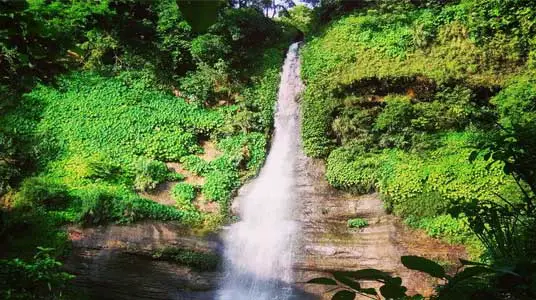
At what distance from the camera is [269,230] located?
10508 millimetres

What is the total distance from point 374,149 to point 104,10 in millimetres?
9535

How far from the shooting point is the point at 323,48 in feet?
48.7

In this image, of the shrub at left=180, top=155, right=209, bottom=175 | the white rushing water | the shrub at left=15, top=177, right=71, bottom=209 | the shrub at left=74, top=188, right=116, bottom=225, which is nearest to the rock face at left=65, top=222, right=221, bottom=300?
the shrub at left=74, top=188, right=116, bottom=225

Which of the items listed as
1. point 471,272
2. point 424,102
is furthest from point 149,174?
point 471,272

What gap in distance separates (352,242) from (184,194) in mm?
4812

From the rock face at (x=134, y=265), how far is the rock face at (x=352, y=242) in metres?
2.14

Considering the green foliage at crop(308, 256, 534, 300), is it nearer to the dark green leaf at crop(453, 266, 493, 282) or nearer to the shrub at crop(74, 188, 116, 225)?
the dark green leaf at crop(453, 266, 493, 282)

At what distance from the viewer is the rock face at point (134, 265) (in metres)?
8.43

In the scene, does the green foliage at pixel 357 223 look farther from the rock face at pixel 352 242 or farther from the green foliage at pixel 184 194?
the green foliage at pixel 184 194

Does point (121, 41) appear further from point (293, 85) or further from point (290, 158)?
point (290, 158)

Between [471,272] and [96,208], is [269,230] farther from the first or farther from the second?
[471,272]

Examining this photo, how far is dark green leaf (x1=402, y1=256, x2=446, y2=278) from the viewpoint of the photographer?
38.2 inches

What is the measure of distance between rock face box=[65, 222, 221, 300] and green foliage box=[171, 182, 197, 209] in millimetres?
1425

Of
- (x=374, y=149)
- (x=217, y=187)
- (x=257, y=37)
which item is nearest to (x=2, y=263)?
(x=217, y=187)
